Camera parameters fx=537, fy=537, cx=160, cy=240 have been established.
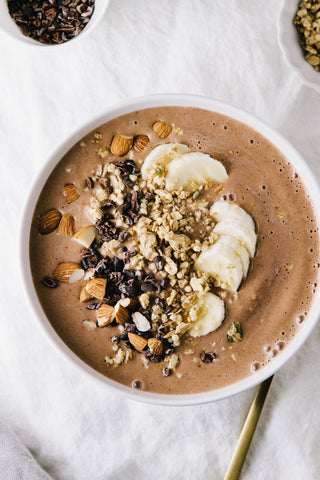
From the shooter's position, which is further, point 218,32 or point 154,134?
point 218,32

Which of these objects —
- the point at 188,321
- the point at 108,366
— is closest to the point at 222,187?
the point at 188,321

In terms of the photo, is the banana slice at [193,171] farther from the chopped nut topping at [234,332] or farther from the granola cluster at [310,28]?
the granola cluster at [310,28]

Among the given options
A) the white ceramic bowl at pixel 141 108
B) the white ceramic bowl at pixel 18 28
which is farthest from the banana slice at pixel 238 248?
the white ceramic bowl at pixel 18 28

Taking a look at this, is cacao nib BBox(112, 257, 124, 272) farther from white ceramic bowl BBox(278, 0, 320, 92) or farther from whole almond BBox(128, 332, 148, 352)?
white ceramic bowl BBox(278, 0, 320, 92)

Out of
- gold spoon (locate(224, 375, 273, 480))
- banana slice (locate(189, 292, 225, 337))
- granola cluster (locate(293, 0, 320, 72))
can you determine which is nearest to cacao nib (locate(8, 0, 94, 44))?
granola cluster (locate(293, 0, 320, 72))

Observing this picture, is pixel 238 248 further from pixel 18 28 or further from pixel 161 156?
pixel 18 28

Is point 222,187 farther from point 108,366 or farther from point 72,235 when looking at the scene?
point 108,366
